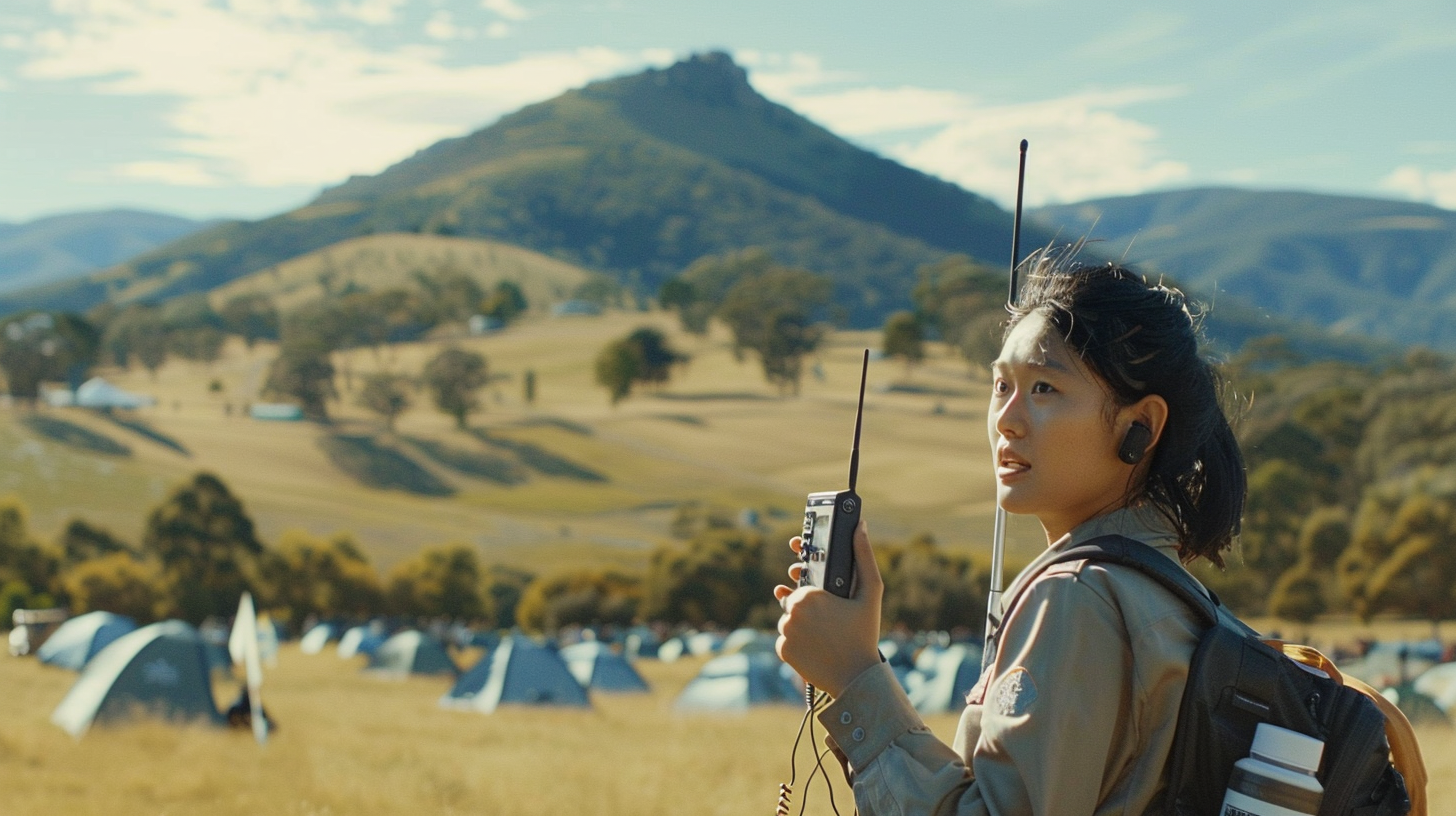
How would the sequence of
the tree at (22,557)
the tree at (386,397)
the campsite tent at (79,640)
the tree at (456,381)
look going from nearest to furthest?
the campsite tent at (79,640) → the tree at (22,557) → the tree at (386,397) → the tree at (456,381)

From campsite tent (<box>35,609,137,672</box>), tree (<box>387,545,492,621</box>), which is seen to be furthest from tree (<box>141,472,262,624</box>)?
campsite tent (<box>35,609,137,672</box>)

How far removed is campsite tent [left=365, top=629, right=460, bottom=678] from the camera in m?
31.6

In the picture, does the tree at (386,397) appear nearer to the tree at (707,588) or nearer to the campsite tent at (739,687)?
the tree at (707,588)

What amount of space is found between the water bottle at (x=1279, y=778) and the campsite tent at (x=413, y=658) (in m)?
31.0

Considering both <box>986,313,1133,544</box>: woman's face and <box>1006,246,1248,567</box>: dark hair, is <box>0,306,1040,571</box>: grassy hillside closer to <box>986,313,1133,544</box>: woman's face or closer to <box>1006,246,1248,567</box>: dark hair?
<box>1006,246,1248,567</box>: dark hair

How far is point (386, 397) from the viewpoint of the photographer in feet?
325

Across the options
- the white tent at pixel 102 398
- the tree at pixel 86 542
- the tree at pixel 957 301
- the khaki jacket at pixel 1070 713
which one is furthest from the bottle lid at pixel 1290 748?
the white tent at pixel 102 398

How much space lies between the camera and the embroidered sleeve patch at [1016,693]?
1.67 meters

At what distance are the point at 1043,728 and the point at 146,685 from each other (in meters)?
14.5

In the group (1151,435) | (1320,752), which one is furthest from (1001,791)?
(1151,435)

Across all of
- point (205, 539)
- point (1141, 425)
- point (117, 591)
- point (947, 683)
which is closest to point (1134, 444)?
point (1141, 425)

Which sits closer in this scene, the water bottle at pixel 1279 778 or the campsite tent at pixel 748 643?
the water bottle at pixel 1279 778

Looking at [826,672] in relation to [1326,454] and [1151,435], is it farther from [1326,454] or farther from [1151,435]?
[1326,454]

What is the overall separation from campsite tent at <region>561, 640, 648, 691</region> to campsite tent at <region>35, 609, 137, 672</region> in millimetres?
9416
